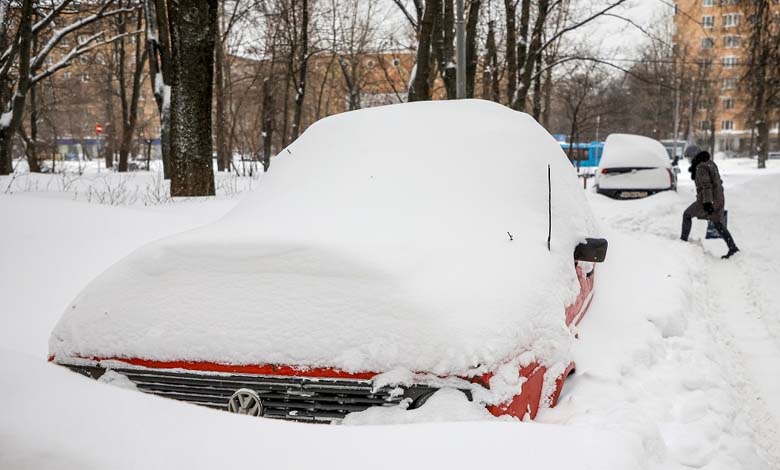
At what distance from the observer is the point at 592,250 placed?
11.6 feet

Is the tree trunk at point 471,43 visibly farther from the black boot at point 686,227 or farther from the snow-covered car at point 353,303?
the snow-covered car at point 353,303

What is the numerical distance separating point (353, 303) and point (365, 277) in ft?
0.47

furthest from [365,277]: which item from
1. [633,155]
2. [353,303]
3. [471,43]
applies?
[471,43]

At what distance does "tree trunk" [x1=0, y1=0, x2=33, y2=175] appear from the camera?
44.9 feet

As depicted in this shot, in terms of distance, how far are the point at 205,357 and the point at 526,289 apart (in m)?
1.53

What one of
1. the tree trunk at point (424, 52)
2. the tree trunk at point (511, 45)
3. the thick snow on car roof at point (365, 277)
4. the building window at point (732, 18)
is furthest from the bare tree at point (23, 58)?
the building window at point (732, 18)

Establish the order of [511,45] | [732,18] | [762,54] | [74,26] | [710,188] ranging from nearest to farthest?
[710,188] < [74,26] < [762,54] < [511,45] < [732,18]

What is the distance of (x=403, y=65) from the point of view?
39.6 metres

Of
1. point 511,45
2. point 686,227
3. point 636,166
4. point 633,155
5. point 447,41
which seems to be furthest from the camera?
point 511,45

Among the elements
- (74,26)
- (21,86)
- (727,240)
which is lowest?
(727,240)

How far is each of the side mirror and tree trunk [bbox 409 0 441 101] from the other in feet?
34.2

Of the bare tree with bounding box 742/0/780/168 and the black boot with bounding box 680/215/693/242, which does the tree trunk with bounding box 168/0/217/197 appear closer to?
the black boot with bounding box 680/215/693/242

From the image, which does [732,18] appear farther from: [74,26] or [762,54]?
[74,26]

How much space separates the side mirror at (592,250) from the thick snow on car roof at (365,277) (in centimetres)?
10
